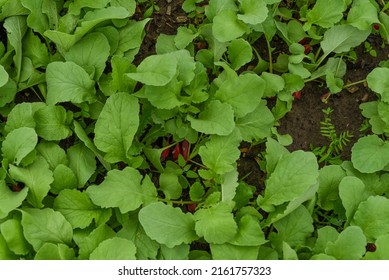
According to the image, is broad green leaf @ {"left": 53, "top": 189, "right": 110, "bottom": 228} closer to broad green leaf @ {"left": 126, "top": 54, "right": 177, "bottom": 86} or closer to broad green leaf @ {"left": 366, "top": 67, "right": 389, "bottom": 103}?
broad green leaf @ {"left": 126, "top": 54, "right": 177, "bottom": 86}

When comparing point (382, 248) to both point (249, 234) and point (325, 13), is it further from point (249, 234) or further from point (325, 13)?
point (325, 13)

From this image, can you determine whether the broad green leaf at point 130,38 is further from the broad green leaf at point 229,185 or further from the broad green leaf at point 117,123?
the broad green leaf at point 229,185

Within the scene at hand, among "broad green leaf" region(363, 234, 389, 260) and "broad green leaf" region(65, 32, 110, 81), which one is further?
"broad green leaf" region(65, 32, 110, 81)

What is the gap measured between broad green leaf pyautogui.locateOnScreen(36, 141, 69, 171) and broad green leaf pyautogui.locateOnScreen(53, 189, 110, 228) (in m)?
0.15

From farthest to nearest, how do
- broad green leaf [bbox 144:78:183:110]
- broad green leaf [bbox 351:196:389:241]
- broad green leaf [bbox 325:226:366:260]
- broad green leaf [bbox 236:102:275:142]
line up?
broad green leaf [bbox 236:102:275:142]
broad green leaf [bbox 144:78:183:110]
broad green leaf [bbox 351:196:389:241]
broad green leaf [bbox 325:226:366:260]

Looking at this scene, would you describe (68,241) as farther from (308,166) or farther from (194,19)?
(194,19)

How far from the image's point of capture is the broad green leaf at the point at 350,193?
218 cm

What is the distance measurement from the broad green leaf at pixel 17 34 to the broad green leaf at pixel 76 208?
1.81 feet

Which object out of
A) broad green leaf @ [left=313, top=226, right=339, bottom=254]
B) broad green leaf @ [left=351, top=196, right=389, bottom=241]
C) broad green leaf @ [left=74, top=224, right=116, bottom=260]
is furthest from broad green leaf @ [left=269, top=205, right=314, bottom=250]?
broad green leaf @ [left=74, top=224, right=116, bottom=260]

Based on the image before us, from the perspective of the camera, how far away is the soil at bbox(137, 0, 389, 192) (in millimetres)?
2465

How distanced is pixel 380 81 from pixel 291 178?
58 cm

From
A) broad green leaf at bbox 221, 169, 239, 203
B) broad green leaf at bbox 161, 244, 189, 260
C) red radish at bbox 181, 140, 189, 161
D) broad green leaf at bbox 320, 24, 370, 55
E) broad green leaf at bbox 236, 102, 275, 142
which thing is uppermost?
broad green leaf at bbox 320, 24, 370, 55

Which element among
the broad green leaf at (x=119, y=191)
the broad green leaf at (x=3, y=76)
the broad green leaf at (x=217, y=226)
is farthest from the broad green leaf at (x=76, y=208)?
the broad green leaf at (x=3, y=76)
